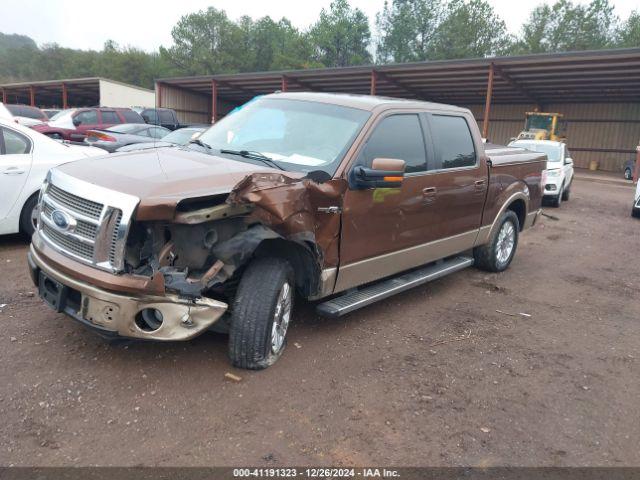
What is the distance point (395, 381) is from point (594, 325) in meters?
2.62

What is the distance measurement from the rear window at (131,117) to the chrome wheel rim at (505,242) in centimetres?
1449

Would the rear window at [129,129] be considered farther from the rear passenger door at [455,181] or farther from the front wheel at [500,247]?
the rear passenger door at [455,181]

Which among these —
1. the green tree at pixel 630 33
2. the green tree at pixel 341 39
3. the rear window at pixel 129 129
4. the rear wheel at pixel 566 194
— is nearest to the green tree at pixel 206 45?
the green tree at pixel 341 39

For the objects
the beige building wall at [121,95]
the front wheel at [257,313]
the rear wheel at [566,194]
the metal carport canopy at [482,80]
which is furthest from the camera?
the beige building wall at [121,95]

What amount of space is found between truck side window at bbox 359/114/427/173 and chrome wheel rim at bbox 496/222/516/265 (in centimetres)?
235

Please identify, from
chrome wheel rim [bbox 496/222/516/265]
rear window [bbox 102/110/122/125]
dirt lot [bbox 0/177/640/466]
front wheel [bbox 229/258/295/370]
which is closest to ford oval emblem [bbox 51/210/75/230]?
dirt lot [bbox 0/177/640/466]

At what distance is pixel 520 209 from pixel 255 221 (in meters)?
4.80

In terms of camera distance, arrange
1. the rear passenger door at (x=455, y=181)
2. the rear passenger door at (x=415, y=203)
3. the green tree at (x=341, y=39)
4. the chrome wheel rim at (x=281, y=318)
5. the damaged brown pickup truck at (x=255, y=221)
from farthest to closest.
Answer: the green tree at (x=341, y=39), the rear passenger door at (x=455, y=181), the rear passenger door at (x=415, y=203), the chrome wheel rim at (x=281, y=318), the damaged brown pickup truck at (x=255, y=221)

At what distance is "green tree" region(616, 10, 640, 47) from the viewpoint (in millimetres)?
54156

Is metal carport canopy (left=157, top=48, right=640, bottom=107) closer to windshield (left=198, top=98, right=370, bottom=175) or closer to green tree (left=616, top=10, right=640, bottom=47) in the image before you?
windshield (left=198, top=98, right=370, bottom=175)

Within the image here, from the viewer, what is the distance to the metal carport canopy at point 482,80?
773 inches

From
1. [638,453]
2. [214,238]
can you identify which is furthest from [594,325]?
[214,238]

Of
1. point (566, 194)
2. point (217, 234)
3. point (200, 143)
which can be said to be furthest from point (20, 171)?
point (566, 194)

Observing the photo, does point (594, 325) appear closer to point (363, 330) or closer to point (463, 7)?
point (363, 330)
